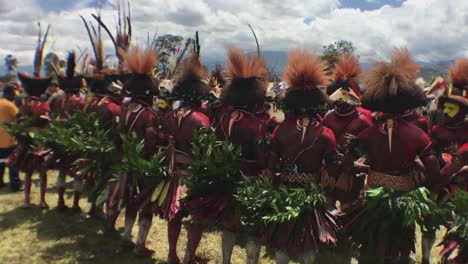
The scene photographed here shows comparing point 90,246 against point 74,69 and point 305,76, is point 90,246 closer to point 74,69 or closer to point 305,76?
point 74,69

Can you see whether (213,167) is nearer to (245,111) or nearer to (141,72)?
(245,111)

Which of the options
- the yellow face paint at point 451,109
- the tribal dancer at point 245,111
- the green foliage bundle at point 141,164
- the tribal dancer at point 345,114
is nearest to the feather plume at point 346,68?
the tribal dancer at point 345,114

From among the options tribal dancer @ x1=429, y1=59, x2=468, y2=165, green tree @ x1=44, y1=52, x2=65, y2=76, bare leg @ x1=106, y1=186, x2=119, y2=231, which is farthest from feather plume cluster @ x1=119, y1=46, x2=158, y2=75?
tribal dancer @ x1=429, y1=59, x2=468, y2=165

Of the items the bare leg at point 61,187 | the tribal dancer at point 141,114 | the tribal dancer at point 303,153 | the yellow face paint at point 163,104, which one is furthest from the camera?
the bare leg at point 61,187

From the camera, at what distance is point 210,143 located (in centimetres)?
410

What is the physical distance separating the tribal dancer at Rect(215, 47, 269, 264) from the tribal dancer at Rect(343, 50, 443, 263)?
3.37 ft

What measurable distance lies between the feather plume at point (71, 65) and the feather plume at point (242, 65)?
4.35 metres

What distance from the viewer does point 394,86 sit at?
11.0 feet

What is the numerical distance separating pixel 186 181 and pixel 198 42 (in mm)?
2525

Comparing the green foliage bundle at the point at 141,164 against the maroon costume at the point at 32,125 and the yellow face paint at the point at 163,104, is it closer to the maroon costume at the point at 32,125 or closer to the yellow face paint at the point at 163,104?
the yellow face paint at the point at 163,104

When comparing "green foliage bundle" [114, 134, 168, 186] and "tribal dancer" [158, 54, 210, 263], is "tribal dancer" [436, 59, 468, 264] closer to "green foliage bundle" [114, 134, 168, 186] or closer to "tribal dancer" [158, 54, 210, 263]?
"tribal dancer" [158, 54, 210, 263]

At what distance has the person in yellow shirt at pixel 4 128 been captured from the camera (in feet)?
25.0

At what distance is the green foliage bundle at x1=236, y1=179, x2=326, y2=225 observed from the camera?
3.46 meters

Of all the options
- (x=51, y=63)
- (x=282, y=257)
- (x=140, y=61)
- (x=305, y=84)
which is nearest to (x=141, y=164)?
(x=140, y=61)
